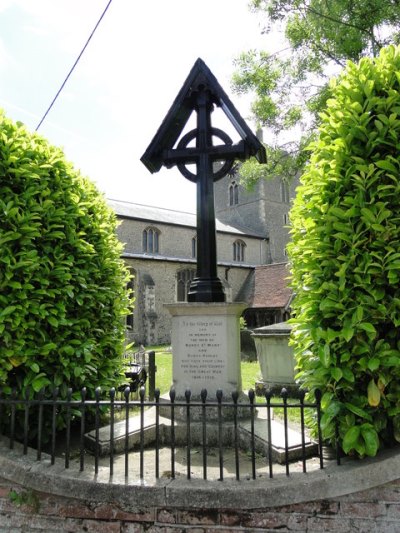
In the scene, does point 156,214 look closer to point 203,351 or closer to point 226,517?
point 203,351

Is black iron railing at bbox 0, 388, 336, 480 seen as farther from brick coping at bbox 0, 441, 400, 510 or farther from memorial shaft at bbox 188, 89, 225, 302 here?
memorial shaft at bbox 188, 89, 225, 302

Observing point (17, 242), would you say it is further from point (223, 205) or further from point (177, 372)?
point (223, 205)

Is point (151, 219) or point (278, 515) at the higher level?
point (151, 219)

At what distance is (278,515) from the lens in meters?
2.94

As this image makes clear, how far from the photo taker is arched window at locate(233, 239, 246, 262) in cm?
3765

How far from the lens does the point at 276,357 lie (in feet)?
26.8

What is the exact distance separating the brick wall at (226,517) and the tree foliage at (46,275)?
104 cm

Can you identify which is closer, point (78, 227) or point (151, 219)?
point (78, 227)

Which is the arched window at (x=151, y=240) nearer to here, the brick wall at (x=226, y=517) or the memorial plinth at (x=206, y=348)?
the memorial plinth at (x=206, y=348)

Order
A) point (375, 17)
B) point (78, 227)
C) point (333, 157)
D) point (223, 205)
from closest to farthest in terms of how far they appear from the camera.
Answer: point (333, 157) < point (78, 227) < point (375, 17) < point (223, 205)

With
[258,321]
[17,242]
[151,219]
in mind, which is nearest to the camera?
[17,242]

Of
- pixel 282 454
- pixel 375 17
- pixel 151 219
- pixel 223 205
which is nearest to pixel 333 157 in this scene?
pixel 282 454

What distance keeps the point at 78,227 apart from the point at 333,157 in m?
2.80

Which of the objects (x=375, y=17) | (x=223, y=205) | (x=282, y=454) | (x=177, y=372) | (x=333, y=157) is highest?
(x=223, y=205)
